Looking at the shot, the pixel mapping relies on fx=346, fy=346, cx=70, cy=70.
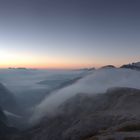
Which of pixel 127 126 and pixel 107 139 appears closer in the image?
pixel 107 139

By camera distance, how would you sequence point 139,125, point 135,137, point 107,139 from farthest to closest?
point 139,125, point 107,139, point 135,137

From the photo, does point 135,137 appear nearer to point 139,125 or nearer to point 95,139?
point 95,139

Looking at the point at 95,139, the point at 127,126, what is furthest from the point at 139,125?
the point at 95,139

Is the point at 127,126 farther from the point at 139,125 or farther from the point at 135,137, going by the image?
the point at 135,137

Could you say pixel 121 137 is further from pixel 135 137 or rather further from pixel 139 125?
pixel 139 125

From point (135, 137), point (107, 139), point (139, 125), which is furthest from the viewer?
point (139, 125)

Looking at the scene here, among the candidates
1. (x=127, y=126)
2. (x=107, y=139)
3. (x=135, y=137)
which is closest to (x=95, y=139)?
(x=107, y=139)

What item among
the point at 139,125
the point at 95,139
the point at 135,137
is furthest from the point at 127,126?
the point at 135,137
